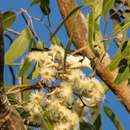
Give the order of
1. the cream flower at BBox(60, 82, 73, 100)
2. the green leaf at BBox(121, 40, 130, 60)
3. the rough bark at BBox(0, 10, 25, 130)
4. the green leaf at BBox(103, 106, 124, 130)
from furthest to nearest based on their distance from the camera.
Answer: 1. the green leaf at BBox(103, 106, 124, 130)
2. the green leaf at BBox(121, 40, 130, 60)
3. the cream flower at BBox(60, 82, 73, 100)
4. the rough bark at BBox(0, 10, 25, 130)

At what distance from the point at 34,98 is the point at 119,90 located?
1.21 feet

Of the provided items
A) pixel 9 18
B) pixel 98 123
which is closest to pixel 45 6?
pixel 9 18

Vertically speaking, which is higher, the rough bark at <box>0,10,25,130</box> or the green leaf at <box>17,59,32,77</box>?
the green leaf at <box>17,59,32,77</box>

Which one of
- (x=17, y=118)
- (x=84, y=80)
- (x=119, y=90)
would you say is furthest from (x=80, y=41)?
(x=17, y=118)

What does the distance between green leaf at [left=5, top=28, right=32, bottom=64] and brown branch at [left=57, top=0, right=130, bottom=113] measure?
19 cm

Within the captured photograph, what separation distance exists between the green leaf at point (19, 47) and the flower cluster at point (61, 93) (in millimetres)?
80

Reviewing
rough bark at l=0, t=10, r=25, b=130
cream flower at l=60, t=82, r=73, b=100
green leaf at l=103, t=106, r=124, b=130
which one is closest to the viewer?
rough bark at l=0, t=10, r=25, b=130

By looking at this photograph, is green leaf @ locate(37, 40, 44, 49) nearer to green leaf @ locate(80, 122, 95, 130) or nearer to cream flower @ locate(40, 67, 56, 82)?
cream flower @ locate(40, 67, 56, 82)

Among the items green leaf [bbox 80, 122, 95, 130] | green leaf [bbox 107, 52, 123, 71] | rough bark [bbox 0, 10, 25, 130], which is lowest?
green leaf [bbox 80, 122, 95, 130]

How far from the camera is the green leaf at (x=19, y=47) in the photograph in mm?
902

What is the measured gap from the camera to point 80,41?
110 centimetres

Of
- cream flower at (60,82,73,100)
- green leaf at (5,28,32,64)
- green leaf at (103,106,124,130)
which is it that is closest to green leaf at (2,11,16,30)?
green leaf at (5,28,32,64)

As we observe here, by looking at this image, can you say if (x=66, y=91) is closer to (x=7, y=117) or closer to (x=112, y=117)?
(x=7, y=117)

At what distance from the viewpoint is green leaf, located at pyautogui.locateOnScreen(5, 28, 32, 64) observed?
902mm
